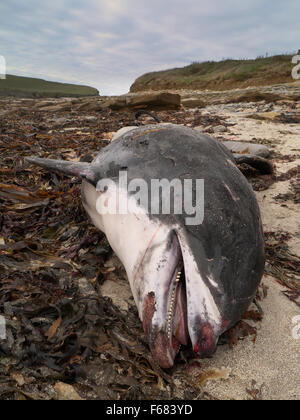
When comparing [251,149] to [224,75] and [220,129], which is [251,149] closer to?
[220,129]

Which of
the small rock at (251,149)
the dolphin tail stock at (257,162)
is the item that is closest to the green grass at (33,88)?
the small rock at (251,149)

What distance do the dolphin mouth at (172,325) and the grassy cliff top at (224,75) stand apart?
24.3 m

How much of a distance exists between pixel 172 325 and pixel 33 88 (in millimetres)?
32735

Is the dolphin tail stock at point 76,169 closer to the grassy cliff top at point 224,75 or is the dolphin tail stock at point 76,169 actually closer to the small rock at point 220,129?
the small rock at point 220,129

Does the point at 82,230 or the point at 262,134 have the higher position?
the point at 262,134

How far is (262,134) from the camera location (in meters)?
6.93

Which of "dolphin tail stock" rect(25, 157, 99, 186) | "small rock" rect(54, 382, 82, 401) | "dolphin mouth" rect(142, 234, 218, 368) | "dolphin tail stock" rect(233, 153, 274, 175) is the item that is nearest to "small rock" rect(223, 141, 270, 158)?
"dolphin tail stock" rect(233, 153, 274, 175)

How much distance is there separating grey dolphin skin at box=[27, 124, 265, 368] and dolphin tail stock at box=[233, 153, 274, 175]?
1694 millimetres

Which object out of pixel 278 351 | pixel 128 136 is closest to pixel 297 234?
pixel 278 351

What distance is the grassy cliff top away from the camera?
79.5ft

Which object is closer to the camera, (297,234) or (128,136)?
(128,136)

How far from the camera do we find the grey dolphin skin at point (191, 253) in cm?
162
